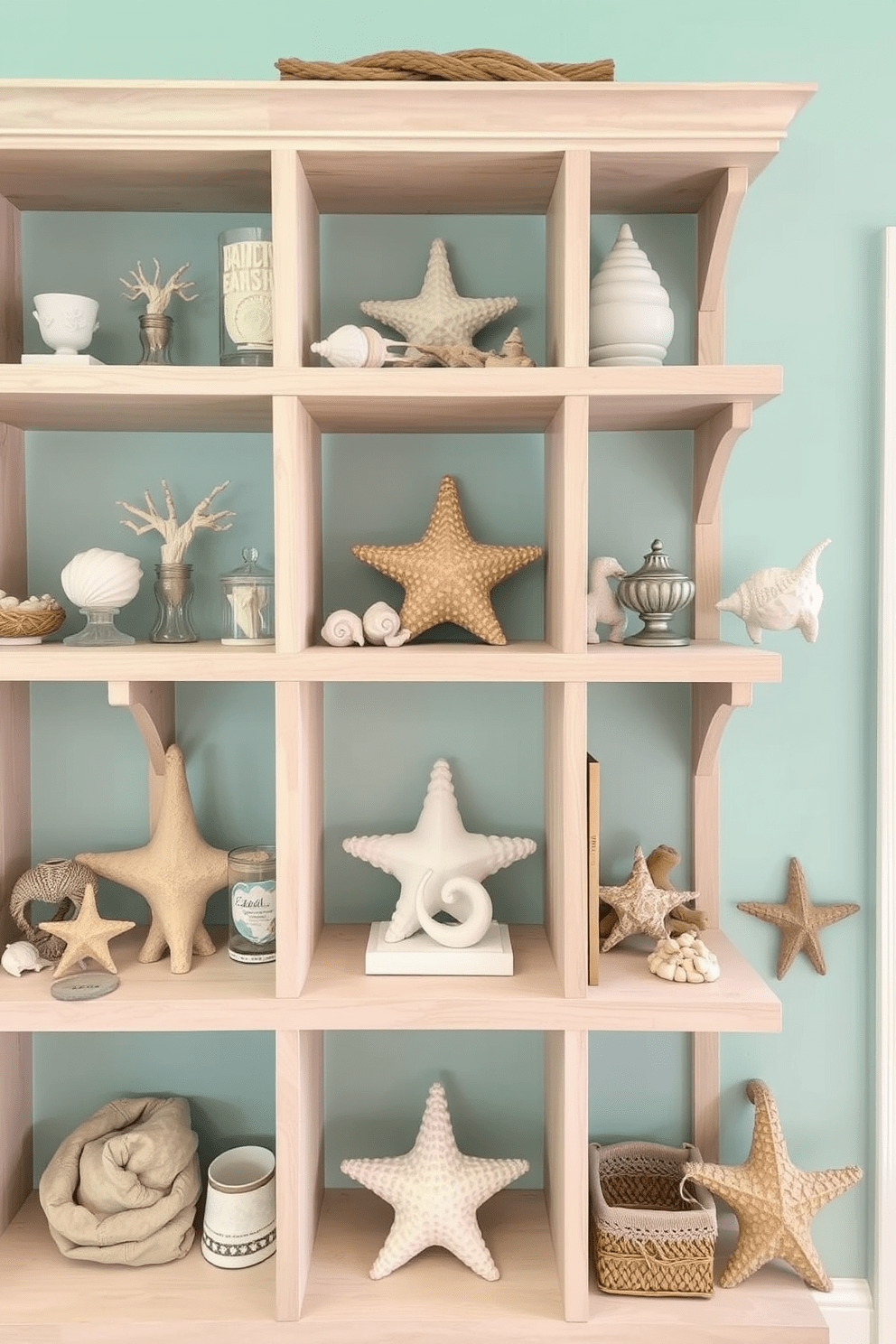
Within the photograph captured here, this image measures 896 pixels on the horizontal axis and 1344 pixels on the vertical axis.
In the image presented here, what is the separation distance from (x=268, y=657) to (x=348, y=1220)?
0.88m

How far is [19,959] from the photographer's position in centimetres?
140

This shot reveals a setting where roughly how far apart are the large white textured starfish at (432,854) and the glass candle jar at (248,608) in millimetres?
327

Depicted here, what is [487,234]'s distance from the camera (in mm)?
1568

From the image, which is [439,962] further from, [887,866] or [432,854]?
[887,866]

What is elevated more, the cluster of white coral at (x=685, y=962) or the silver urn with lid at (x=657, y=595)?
the silver urn with lid at (x=657, y=595)

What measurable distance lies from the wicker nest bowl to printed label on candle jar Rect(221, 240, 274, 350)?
0.46 meters

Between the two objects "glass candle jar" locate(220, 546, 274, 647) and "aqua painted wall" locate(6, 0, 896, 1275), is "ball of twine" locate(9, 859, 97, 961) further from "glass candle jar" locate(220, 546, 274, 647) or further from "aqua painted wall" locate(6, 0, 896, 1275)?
"glass candle jar" locate(220, 546, 274, 647)

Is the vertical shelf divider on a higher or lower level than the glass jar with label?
lower

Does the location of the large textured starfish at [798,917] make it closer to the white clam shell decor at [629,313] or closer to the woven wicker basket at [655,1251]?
the woven wicker basket at [655,1251]

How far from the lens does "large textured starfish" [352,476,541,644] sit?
1422 mm

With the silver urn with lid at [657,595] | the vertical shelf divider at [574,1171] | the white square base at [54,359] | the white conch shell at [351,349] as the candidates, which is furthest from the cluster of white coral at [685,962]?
the white square base at [54,359]

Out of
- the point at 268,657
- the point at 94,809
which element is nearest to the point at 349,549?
the point at 268,657

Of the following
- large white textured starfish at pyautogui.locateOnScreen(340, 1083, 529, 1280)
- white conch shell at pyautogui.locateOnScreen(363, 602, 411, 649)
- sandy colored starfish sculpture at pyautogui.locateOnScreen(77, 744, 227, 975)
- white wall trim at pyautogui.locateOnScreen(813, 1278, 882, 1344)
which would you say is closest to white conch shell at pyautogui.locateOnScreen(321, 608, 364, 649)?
white conch shell at pyautogui.locateOnScreen(363, 602, 411, 649)

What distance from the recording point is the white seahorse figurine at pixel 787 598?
1.36 m
